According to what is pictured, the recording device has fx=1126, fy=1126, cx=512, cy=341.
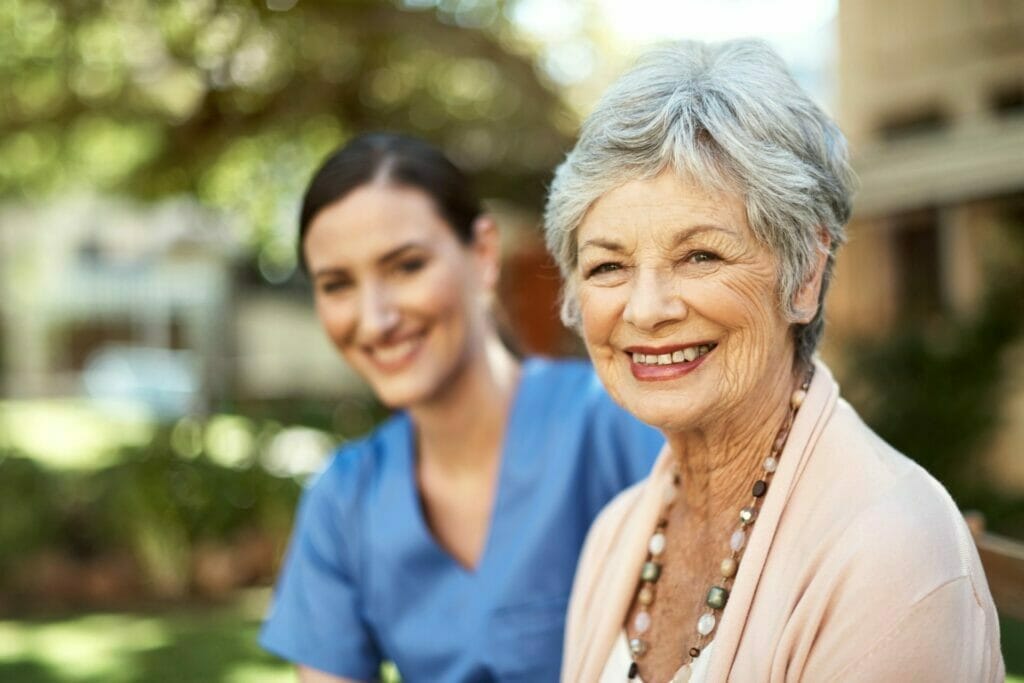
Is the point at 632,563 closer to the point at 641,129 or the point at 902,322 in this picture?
the point at 641,129

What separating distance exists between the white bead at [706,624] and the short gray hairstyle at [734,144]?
0.48 meters

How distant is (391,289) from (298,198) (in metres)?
5.94

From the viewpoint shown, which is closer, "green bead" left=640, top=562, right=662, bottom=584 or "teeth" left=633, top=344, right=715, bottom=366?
"teeth" left=633, top=344, right=715, bottom=366

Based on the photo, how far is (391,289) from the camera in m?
2.55

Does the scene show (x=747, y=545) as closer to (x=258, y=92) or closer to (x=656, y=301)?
(x=656, y=301)

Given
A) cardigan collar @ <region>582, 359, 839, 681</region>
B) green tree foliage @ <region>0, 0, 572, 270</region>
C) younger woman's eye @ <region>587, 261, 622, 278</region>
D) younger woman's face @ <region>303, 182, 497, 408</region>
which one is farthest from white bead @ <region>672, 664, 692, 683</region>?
green tree foliage @ <region>0, 0, 572, 270</region>

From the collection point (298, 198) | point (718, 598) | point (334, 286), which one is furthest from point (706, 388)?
point (298, 198)

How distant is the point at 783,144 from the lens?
64.4 inches

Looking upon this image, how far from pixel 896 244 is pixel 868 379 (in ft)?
7.67

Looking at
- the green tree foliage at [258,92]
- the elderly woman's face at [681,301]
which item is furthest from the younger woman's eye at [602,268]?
the green tree foliage at [258,92]

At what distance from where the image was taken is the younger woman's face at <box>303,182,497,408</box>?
2.51 m

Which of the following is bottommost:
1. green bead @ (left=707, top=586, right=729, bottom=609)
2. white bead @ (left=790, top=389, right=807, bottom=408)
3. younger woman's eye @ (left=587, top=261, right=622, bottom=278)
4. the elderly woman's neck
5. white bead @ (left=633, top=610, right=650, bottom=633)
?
white bead @ (left=633, top=610, right=650, bottom=633)

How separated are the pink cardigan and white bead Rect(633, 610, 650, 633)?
29cm

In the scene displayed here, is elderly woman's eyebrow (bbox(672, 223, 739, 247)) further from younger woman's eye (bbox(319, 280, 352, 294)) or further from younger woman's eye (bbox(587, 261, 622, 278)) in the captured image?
younger woman's eye (bbox(319, 280, 352, 294))
